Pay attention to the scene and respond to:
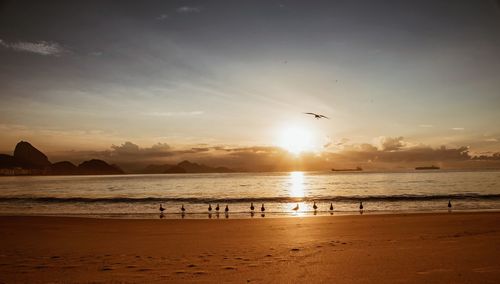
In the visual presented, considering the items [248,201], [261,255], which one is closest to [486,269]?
[261,255]

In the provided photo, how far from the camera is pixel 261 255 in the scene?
40.6 feet

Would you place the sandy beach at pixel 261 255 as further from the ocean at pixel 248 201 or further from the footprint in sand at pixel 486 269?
the ocean at pixel 248 201

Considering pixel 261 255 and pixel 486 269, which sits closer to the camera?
pixel 486 269

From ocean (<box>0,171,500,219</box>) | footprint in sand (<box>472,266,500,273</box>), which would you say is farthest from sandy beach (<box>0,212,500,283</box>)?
ocean (<box>0,171,500,219</box>)

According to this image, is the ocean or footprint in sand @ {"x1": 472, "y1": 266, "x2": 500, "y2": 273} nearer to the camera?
footprint in sand @ {"x1": 472, "y1": 266, "x2": 500, "y2": 273}

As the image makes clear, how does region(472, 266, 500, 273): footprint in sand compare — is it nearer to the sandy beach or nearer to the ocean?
the sandy beach

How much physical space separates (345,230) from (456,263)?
871cm

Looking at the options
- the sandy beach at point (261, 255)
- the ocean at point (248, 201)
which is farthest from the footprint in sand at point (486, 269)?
the ocean at point (248, 201)

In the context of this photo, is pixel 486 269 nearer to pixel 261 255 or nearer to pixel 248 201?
pixel 261 255

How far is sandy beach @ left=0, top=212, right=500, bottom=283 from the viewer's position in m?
9.46

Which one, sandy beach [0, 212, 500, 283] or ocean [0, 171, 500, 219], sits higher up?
sandy beach [0, 212, 500, 283]

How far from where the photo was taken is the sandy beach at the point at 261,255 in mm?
9461

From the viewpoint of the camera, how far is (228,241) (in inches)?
635

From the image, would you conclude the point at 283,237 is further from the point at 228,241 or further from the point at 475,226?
the point at 475,226
